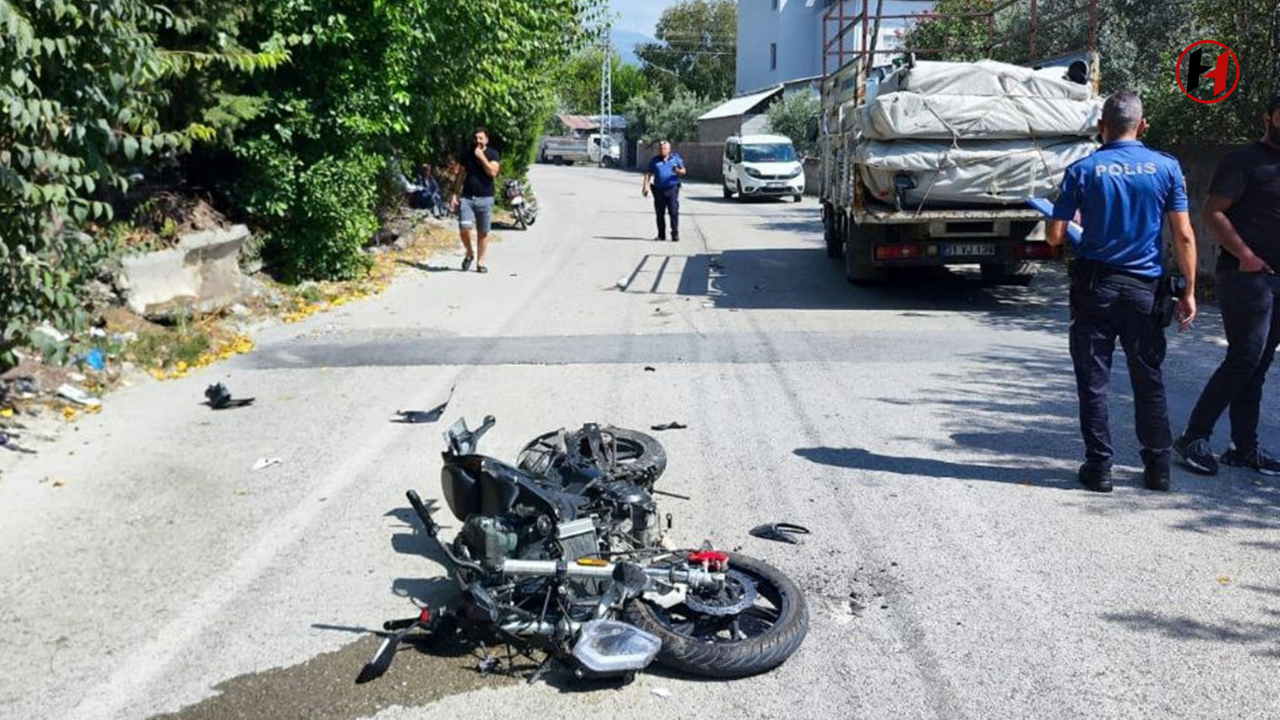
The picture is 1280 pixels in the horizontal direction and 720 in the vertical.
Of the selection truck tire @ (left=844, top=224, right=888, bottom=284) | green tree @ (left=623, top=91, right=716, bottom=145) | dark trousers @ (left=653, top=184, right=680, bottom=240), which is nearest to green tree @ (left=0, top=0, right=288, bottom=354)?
truck tire @ (left=844, top=224, right=888, bottom=284)

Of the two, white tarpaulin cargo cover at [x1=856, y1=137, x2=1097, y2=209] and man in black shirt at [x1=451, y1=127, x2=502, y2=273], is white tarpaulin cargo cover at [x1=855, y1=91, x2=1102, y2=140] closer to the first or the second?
white tarpaulin cargo cover at [x1=856, y1=137, x2=1097, y2=209]

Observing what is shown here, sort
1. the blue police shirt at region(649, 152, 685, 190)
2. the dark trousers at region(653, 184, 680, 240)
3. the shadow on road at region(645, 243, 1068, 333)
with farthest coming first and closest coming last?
the dark trousers at region(653, 184, 680, 240) → the blue police shirt at region(649, 152, 685, 190) → the shadow on road at region(645, 243, 1068, 333)

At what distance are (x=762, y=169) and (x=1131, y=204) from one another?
28.7 meters

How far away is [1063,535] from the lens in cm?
544

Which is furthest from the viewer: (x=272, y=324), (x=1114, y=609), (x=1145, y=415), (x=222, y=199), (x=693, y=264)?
(x=693, y=264)

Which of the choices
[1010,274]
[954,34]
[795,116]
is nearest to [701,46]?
[795,116]

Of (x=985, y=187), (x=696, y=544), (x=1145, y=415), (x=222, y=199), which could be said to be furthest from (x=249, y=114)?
(x=1145, y=415)

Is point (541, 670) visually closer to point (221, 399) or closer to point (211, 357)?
point (221, 399)

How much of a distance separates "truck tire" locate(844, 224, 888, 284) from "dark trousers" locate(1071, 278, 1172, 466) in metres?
7.06

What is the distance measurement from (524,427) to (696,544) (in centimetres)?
243

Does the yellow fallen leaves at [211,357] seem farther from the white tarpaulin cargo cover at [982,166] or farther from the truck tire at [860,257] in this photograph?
the truck tire at [860,257]

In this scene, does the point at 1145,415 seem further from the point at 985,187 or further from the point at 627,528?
the point at 985,187

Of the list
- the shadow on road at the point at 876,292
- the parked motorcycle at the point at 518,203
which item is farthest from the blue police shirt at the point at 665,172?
the parked motorcycle at the point at 518,203

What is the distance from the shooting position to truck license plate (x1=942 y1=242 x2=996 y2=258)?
40.6 feet
